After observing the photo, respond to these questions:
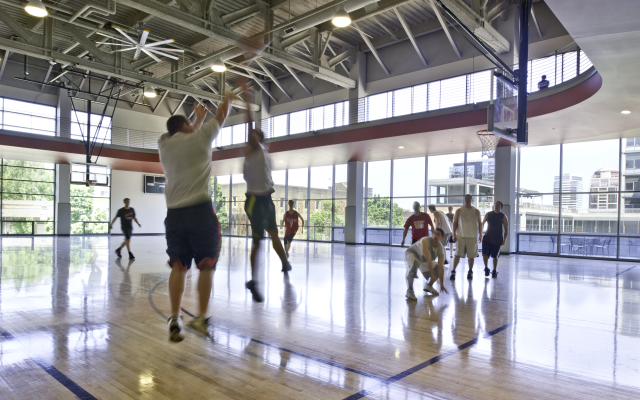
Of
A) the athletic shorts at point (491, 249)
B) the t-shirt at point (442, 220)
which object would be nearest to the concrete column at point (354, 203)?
the t-shirt at point (442, 220)

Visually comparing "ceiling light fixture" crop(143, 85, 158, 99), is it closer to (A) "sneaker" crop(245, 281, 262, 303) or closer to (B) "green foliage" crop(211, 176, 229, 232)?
(B) "green foliage" crop(211, 176, 229, 232)

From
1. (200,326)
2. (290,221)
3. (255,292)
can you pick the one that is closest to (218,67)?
(290,221)

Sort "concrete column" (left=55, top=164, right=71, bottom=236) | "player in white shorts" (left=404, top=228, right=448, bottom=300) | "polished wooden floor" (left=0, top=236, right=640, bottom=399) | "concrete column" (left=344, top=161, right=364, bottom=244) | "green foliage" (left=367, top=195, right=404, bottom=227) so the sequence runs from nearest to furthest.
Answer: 1. "polished wooden floor" (left=0, top=236, right=640, bottom=399)
2. "player in white shorts" (left=404, top=228, right=448, bottom=300)
3. "concrete column" (left=344, top=161, right=364, bottom=244)
4. "green foliage" (left=367, top=195, right=404, bottom=227)
5. "concrete column" (left=55, top=164, right=71, bottom=236)

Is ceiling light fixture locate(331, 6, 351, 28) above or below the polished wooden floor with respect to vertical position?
above

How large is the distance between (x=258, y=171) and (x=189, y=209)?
1.75 m

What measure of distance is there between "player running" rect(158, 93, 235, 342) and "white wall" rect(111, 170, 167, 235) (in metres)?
24.5

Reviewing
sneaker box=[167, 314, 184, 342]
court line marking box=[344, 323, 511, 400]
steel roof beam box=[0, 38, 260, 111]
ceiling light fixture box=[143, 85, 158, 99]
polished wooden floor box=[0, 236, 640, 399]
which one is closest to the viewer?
court line marking box=[344, 323, 511, 400]

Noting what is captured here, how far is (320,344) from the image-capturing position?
3.91 meters

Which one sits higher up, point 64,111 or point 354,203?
point 64,111

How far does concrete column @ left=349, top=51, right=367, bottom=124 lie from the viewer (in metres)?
18.4

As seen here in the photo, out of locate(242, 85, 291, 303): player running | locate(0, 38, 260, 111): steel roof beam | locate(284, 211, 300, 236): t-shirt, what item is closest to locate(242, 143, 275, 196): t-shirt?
locate(242, 85, 291, 303): player running

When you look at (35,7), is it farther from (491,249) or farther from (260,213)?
(491,249)

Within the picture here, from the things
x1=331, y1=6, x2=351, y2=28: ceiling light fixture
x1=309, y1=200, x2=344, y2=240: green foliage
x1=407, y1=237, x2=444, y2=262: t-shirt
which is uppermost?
x1=331, y1=6, x2=351, y2=28: ceiling light fixture

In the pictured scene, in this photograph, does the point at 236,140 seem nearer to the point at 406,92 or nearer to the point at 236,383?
the point at 406,92
